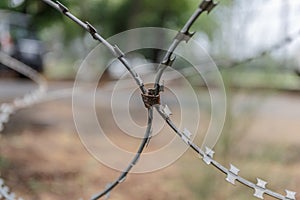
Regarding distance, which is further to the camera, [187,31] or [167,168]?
[167,168]

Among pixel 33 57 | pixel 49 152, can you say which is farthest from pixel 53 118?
pixel 33 57

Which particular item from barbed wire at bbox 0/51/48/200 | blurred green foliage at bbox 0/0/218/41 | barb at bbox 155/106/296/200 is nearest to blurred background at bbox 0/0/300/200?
barbed wire at bbox 0/51/48/200

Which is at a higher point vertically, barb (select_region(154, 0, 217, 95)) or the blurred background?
the blurred background

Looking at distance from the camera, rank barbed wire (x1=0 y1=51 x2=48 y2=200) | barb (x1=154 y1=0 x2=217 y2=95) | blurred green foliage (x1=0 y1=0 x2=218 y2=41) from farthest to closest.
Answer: blurred green foliage (x1=0 y1=0 x2=218 y2=41), barbed wire (x1=0 y1=51 x2=48 y2=200), barb (x1=154 y1=0 x2=217 y2=95)

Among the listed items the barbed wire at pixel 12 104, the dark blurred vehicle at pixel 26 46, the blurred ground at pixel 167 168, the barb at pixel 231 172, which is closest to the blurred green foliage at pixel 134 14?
the barbed wire at pixel 12 104

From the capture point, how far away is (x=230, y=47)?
1127mm

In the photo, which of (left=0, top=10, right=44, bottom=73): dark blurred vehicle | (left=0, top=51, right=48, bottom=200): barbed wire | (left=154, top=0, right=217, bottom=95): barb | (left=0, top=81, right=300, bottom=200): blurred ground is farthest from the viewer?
(left=0, top=10, right=44, bottom=73): dark blurred vehicle

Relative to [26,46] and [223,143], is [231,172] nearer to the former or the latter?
[223,143]

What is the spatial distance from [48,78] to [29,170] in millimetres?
4444

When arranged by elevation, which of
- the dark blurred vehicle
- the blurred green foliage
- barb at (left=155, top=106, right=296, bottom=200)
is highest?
the dark blurred vehicle

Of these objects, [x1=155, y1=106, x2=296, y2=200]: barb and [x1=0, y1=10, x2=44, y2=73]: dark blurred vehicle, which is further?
[x1=0, y1=10, x2=44, y2=73]: dark blurred vehicle

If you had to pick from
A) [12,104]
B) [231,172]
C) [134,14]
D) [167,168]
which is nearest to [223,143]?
[167,168]

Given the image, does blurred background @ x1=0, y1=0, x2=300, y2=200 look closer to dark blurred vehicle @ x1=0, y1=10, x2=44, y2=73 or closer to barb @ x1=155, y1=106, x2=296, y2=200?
barb @ x1=155, y1=106, x2=296, y2=200

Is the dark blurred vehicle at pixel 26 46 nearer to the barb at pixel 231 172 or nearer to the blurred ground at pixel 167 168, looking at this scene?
the blurred ground at pixel 167 168
